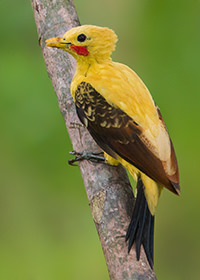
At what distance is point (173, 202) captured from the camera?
3.55 meters

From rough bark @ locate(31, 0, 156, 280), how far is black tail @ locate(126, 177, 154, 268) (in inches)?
1.3

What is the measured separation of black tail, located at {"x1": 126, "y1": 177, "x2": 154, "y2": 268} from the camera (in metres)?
1.85

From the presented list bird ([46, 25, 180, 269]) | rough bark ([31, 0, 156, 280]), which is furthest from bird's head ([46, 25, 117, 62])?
rough bark ([31, 0, 156, 280])

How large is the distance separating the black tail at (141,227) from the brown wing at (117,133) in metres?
0.12

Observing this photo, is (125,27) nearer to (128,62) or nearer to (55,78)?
(128,62)

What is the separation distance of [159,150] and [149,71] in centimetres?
172

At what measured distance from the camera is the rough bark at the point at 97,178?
1812mm

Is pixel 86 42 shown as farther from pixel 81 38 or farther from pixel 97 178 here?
pixel 97 178

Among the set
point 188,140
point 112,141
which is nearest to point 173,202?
point 188,140

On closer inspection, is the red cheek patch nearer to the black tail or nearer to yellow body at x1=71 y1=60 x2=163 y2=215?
yellow body at x1=71 y1=60 x2=163 y2=215

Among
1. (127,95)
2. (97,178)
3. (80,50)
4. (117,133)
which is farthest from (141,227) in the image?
(80,50)

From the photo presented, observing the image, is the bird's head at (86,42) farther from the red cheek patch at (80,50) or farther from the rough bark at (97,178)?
the rough bark at (97,178)

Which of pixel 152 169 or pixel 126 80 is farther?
pixel 126 80

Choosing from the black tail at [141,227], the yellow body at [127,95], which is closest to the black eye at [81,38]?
the yellow body at [127,95]
